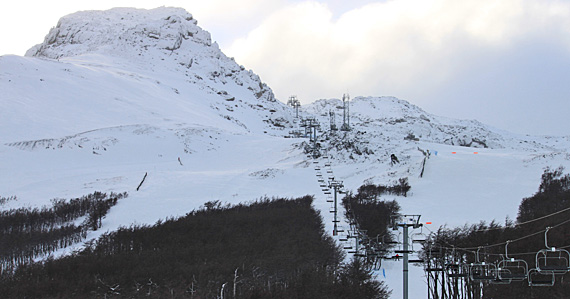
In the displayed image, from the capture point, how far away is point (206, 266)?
944 inches

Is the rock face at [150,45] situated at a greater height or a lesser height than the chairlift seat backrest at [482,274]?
greater

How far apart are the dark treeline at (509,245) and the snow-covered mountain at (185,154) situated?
114 inches

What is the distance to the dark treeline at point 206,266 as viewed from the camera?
2089cm

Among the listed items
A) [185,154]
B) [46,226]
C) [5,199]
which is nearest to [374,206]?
[46,226]

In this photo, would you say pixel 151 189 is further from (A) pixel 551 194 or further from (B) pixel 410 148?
(A) pixel 551 194

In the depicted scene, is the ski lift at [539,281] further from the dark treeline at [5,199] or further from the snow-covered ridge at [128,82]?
the snow-covered ridge at [128,82]

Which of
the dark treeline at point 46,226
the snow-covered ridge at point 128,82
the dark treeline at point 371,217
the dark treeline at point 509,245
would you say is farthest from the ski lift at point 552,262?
the snow-covered ridge at point 128,82

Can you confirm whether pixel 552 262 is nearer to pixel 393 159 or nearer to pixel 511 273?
pixel 511 273

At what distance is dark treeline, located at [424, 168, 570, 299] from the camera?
71.4 ft

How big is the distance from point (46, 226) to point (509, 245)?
2921cm

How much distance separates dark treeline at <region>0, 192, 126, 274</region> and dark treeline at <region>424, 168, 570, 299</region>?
21153 mm

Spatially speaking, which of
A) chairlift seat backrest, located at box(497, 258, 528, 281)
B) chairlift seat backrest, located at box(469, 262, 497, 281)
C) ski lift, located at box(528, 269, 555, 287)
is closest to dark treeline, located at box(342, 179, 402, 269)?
chairlift seat backrest, located at box(469, 262, 497, 281)

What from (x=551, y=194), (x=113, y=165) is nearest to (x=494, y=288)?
(x=551, y=194)

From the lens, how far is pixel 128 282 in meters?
22.4
